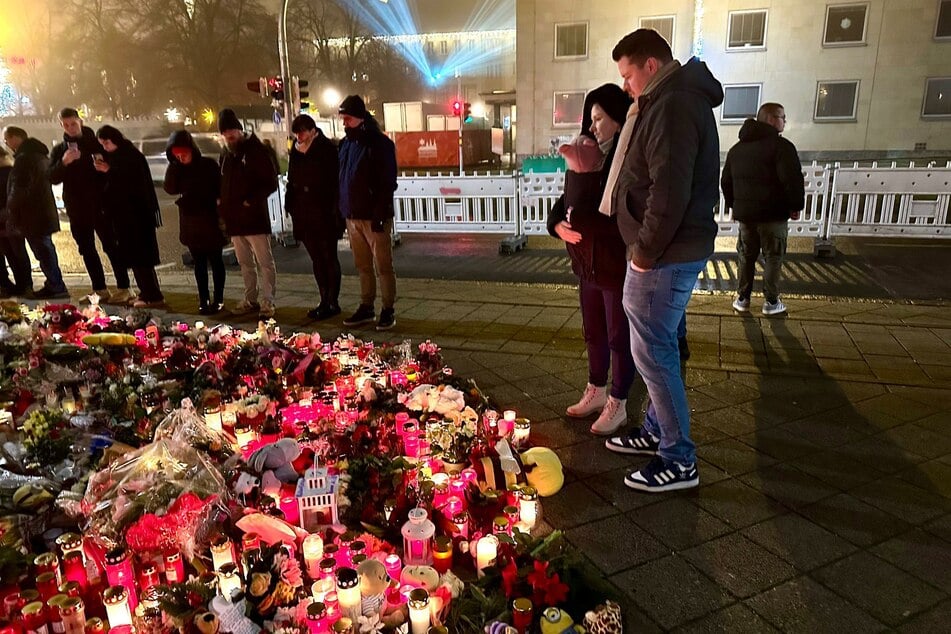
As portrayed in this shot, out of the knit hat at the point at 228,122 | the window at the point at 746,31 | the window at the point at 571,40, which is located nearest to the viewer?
the knit hat at the point at 228,122

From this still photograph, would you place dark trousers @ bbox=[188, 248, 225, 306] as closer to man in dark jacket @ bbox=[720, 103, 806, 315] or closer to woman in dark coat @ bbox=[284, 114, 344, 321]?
woman in dark coat @ bbox=[284, 114, 344, 321]

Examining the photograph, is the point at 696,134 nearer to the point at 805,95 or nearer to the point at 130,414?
the point at 130,414

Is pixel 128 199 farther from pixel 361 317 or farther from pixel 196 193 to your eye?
pixel 361 317

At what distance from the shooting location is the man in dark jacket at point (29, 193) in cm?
717

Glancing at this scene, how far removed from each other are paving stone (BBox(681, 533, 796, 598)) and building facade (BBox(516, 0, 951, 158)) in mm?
23838

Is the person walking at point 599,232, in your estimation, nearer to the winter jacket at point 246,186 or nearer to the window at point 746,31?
the winter jacket at point 246,186

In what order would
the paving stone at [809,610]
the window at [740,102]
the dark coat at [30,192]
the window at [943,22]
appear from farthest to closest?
the window at [740,102] → the window at [943,22] → the dark coat at [30,192] → the paving stone at [809,610]

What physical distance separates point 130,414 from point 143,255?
3.68 metres

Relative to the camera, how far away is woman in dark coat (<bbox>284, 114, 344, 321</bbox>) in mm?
6133

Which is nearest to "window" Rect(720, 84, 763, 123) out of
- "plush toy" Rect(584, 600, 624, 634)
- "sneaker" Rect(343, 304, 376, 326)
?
"sneaker" Rect(343, 304, 376, 326)

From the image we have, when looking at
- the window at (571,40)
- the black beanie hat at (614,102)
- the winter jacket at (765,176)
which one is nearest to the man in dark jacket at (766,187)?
the winter jacket at (765,176)

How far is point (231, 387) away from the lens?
13.5 feet

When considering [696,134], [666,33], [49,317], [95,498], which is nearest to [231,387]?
[95,498]

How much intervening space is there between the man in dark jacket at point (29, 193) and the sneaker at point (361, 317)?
3.88 m
